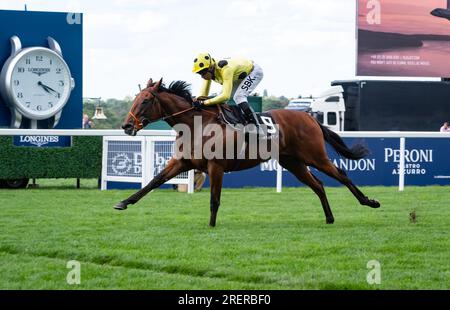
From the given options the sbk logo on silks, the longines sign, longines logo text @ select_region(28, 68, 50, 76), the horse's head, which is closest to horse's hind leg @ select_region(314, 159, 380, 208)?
the sbk logo on silks

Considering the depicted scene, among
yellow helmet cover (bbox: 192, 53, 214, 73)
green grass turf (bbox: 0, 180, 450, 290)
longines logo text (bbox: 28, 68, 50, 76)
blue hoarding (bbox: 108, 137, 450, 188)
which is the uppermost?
longines logo text (bbox: 28, 68, 50, 76)

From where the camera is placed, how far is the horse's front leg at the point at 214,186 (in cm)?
1046

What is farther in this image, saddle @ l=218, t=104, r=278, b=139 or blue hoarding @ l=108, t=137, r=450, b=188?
blue hoarding @ l=108, t=137, r=450, b=188

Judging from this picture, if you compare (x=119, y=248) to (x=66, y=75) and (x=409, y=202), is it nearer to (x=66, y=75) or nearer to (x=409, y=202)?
(x=409, y=202)

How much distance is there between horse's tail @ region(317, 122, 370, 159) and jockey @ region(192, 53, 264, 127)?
1.06m

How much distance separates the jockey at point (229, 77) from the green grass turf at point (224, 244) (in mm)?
1279

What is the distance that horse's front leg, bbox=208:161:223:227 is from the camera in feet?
34.3

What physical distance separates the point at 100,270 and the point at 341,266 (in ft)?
5.93

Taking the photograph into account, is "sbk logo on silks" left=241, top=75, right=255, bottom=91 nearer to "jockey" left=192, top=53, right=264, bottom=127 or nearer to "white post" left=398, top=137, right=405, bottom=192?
"jockey" left=192, top=53, right=264, bottom=127

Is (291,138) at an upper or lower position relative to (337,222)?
upper

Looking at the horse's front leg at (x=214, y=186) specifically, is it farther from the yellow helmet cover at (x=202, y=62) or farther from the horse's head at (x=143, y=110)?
the yellow helmet cover at (x=202, y=62)

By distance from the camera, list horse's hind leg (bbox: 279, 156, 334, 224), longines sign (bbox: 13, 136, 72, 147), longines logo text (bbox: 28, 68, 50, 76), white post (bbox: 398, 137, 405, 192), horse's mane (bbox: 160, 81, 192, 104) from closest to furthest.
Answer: horse's mane (bbox: 160, 81, 192, 104), horse's hind leg (bbox: 279, 156, 334, 224), white post (bbox: 398, 137, 405, 192), longines sign (bbox: 13, 136, 72, 147), longines logo text (bbox: 28, 68, 50, 76)

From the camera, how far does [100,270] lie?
24.8 feet

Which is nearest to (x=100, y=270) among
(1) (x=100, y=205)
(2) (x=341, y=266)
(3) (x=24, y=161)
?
(2) (x=341, y=266)
